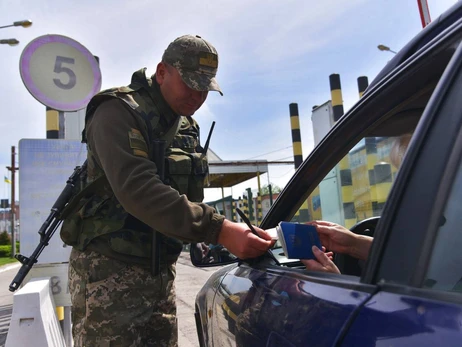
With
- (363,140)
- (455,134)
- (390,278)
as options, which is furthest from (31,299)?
(455,134)

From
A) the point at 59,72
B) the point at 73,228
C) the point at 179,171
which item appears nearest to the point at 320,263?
the point at 179,171

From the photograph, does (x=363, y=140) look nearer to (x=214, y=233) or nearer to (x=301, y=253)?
(x=301, y=253)

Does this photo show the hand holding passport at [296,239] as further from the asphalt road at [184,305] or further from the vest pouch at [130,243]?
the asphalt road at [184,305]

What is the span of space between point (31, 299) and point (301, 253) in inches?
86.5

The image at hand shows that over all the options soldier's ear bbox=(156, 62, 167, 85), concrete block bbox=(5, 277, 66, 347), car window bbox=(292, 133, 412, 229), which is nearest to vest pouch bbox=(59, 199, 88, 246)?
soldier's ear bbox=(156, 62, 167, 85)

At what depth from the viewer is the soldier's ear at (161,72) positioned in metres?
1.95

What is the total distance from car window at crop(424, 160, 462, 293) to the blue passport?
19.9 inches

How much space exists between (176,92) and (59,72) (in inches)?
107

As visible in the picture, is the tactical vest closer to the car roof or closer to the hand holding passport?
the hand holding passport

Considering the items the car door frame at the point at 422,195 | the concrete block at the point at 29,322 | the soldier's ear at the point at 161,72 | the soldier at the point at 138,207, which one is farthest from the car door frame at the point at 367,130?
the concrete block at the point at 29,322

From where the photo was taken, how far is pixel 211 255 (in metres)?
1.85

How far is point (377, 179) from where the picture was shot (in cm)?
152

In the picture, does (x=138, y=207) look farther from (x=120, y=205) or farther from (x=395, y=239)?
(x=395, y=239)

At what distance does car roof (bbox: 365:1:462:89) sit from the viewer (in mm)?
991
